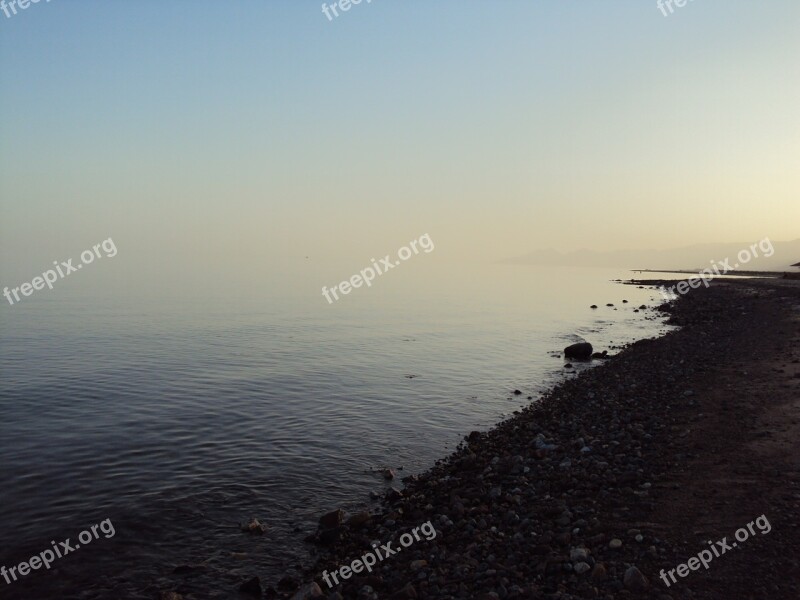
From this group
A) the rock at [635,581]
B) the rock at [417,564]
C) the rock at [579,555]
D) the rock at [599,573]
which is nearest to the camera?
the rock at [635,581]

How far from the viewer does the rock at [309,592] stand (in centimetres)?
927

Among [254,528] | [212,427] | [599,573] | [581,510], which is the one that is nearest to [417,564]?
[599,573]

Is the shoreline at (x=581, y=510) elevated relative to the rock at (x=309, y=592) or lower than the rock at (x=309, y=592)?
lower

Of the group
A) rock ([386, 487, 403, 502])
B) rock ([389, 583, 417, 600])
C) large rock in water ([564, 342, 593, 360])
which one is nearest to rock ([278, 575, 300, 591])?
rock ([389, 583, 417, 600])

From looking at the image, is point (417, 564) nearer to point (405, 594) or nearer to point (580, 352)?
point (405, 594)

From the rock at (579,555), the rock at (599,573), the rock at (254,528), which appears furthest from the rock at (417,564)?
the rock at (254,528)

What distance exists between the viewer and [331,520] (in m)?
12.8

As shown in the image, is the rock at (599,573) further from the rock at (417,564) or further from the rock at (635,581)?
the rock at (417,564)

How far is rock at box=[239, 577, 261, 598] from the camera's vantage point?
10.1m

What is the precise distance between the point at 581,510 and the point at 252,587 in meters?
7.01

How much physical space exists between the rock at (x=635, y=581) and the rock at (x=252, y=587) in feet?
22.5

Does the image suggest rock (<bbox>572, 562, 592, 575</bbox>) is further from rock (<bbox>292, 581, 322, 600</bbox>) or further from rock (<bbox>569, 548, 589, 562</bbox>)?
rock (<bbox>292, 581, 322, 600</bbox>)

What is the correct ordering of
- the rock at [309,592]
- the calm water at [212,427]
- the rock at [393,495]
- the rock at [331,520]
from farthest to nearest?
the rock at [393,495]
the rock at [331,520]
the calm water at [212,427]
the rock at [309,592]

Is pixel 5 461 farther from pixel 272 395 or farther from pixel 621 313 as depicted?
pixel 621 313
